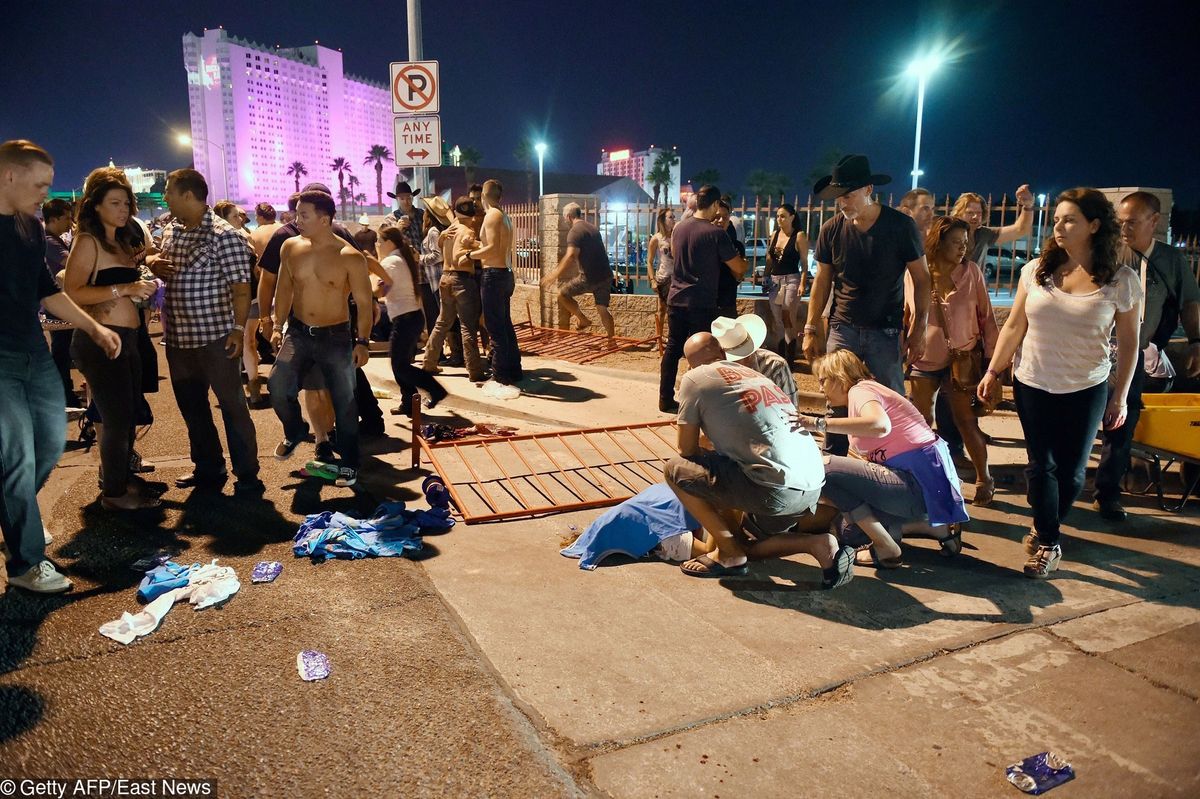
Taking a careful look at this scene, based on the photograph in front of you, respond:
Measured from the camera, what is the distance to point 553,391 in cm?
954

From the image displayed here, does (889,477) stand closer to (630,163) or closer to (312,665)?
(312,665)

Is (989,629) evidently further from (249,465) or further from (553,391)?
(553,391)

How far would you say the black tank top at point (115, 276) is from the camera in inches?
207

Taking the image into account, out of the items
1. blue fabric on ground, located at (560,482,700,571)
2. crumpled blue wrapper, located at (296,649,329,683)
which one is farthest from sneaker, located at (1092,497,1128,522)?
crumpled blue wrapper, located at (296,649,329,683)

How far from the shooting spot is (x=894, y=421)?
4.66 metres

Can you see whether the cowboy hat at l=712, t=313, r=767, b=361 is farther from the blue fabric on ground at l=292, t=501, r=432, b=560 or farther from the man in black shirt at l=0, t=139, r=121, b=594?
the man in black shirt at l=0, t=139, r=121, b=594

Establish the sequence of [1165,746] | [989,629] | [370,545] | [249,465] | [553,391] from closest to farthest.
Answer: [1165,746] → [989,629] → [370,545] → [249,465] → [553,391]

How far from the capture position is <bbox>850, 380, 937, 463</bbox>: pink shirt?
4598 millimetres

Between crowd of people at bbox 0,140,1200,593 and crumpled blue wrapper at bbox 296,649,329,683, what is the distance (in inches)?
63.4

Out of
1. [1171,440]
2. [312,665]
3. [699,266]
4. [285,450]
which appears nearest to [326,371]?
[285,450]

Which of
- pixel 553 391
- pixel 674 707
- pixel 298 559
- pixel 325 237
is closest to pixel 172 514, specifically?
pixel 298 559

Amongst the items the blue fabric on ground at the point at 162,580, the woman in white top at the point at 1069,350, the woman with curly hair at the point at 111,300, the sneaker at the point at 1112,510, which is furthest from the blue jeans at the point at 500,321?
the sneaker at the point at 1112,510

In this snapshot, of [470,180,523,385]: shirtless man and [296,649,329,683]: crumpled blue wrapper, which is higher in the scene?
[470,180,523,385]: shirtless man

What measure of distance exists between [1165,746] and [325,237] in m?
5.60
